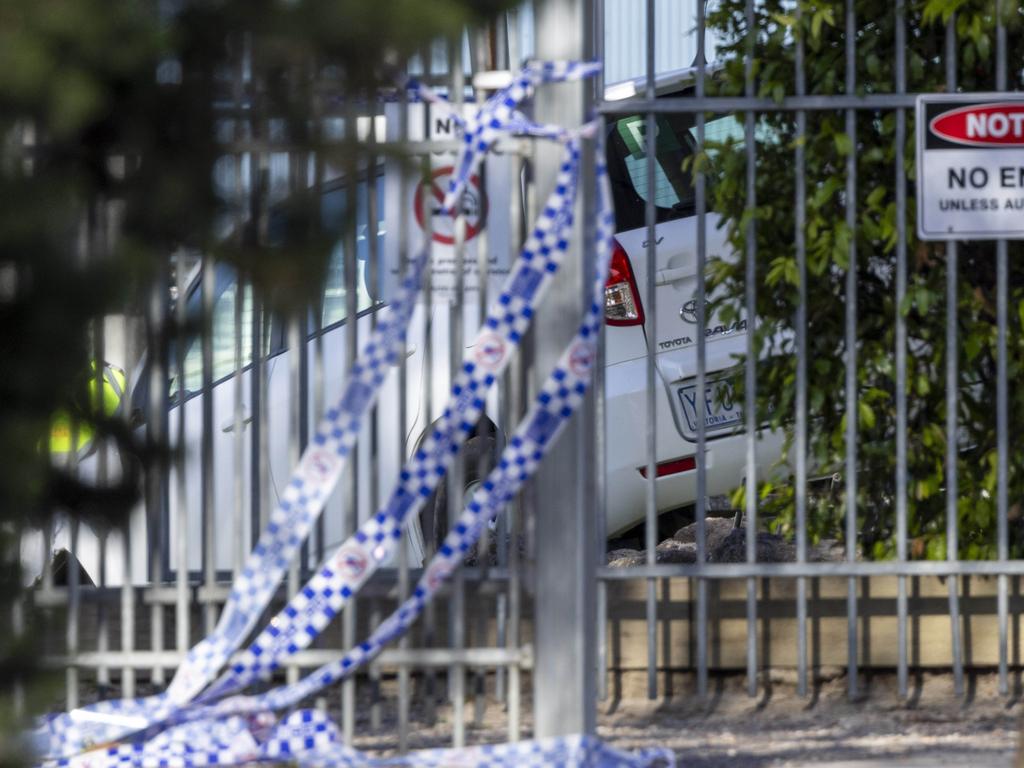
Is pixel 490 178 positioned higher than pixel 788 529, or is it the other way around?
pixel 490 178

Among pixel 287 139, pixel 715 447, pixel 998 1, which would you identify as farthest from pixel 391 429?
pixel 287 139

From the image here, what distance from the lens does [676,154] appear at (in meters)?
6.57

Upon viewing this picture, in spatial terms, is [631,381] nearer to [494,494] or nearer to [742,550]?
[742,550]

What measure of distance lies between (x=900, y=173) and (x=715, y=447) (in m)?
1.93

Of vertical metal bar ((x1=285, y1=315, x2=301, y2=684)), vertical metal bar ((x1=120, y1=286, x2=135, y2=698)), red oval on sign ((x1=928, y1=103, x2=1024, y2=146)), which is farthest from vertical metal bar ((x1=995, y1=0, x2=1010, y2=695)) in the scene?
vertical metal bar ((x1=120, y1=286, x2=135, y2=698))

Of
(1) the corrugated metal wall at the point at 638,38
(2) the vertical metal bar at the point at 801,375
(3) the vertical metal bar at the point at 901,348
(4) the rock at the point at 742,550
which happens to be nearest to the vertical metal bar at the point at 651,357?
(2) the vertical metal bar at the point at 801,375

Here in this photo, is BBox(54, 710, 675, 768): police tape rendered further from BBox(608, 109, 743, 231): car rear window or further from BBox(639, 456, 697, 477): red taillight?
BBox(608, 109, 743, 231): car rear window

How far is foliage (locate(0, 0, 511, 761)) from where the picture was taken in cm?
177

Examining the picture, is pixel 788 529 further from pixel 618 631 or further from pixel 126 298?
pixel 126 298

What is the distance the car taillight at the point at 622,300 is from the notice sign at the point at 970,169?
175 cm

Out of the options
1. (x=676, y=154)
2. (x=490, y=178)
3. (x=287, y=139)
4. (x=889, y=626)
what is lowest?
(x=889, y=626)

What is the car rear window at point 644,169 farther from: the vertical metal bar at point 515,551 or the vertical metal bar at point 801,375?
the vertical metal bar at point 515,551

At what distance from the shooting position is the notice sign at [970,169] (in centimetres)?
452

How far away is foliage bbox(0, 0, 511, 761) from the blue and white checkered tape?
172cm
